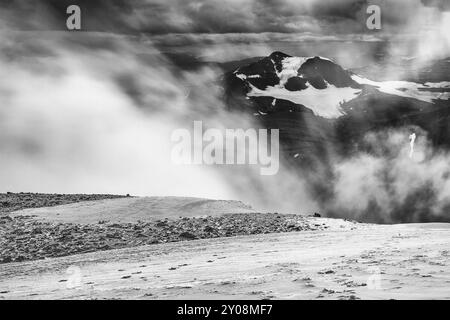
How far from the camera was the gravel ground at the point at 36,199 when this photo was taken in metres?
33.8

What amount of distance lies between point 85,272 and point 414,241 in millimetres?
11681

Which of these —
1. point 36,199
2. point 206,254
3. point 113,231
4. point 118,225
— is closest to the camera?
point 206,254

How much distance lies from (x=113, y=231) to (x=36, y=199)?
1245cm

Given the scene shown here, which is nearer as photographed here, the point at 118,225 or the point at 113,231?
the point at 113,231

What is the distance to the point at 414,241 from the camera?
22016 millimetres

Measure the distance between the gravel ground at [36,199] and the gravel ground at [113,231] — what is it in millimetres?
4634

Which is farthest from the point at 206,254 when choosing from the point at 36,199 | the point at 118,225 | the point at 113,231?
the point at 36,199

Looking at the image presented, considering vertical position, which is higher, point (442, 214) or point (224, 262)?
point (224, 262)

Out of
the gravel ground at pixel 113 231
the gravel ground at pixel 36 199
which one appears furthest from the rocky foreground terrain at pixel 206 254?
the gravel ground at pixel 36 199

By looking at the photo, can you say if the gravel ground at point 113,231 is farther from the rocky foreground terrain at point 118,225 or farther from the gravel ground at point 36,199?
the gravel ground at point 36,199

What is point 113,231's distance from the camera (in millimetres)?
25531

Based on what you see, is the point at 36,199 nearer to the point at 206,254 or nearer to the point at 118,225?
the point at 118,225
